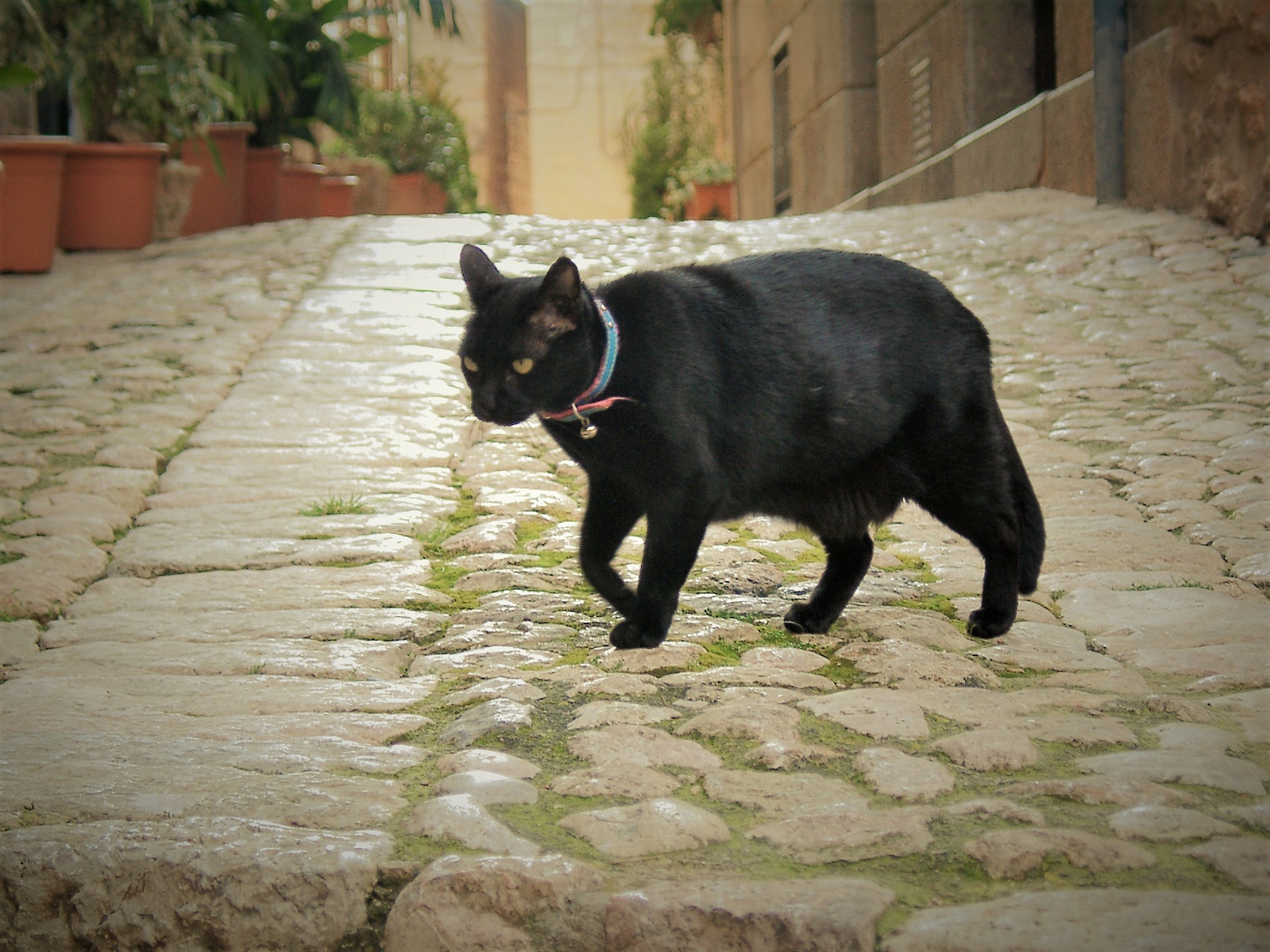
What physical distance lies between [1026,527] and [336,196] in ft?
32.6

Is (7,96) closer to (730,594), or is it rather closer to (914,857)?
(730,594)

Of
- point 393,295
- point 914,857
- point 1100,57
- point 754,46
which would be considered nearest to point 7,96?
point 393,295

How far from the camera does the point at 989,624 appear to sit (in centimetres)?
245

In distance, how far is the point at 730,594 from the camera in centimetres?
284

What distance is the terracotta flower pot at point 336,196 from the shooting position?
11.2 meters

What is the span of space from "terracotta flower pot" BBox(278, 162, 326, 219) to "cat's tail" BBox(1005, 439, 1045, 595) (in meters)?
8.35

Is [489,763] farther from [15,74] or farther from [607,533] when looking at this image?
[15,74]

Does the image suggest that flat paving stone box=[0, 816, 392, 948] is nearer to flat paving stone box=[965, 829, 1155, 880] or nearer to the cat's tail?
flat paving stone box=[965, 829, 1155, 880]

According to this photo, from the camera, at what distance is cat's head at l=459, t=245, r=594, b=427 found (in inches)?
89.1

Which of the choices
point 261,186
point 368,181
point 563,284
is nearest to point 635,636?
point 563,284

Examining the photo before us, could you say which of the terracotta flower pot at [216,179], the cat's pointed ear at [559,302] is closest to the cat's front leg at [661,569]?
the cat's pointed ear at [559,302]

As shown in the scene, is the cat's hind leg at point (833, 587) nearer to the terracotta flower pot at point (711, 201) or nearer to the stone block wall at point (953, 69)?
the stone block wall at point (953, 69)

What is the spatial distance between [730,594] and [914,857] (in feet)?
4.57

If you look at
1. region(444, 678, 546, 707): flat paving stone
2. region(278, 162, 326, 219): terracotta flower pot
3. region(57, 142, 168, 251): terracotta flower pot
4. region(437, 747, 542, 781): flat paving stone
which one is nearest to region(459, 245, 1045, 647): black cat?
region(444, 678, 546, 707): flat paving stone
